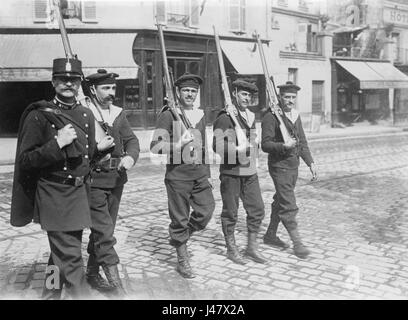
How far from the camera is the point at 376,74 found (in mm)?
27094

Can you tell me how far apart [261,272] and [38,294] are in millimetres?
2135

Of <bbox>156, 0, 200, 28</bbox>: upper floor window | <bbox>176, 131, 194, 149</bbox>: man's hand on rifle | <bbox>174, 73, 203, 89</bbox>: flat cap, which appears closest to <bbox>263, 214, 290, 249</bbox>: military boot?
<bbox>176, 131, 194, 149</bbox>: man's hand on rifle

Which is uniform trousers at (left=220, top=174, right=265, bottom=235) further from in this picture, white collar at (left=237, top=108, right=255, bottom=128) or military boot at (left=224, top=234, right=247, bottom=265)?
white collar at (left=237, top=108, right=255, bottom=128)

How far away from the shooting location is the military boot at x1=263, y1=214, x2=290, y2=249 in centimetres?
570

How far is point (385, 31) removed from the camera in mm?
28828

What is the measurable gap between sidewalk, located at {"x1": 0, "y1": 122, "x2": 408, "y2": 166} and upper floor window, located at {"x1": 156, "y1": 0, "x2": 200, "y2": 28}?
4.26 metres

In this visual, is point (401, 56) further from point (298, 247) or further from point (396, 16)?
point (298, 247)

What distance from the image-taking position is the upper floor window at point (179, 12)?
706 inches

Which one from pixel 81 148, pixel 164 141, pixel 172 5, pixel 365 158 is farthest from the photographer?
pixel 172 5

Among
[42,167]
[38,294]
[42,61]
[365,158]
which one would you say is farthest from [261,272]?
[42,61]

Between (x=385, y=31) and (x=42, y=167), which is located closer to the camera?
(x=42, y=167)

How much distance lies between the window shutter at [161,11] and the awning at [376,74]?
39.2 ft

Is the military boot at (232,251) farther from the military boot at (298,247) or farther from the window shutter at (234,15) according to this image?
the window shutter at (234,15)
